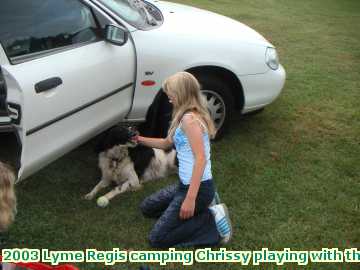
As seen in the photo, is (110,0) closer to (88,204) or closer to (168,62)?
(168,62)

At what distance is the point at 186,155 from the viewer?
3.36 metres

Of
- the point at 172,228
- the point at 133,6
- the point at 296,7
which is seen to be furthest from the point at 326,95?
the point at 296,7

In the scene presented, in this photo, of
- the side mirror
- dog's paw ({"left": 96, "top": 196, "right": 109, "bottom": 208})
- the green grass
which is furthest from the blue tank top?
the side mirror

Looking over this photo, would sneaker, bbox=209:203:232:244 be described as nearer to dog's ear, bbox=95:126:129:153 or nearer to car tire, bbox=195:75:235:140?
dog's ear, bbox=95:126:129:153

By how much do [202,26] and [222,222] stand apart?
2215 mm

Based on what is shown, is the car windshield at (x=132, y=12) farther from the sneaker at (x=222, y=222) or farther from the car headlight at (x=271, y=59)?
the sneaker at (x=222, y=222)

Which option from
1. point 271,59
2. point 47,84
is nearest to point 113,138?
point 47,84

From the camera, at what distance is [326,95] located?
6.50 meters

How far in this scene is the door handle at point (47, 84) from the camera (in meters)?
3.25

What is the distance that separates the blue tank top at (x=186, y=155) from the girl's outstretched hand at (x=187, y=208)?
0.18 meters

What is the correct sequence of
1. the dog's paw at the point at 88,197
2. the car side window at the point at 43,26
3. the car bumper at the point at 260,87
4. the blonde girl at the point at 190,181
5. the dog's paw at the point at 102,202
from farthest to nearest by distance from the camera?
1. the car bumper at the point at 260,87
2. the dog's paw at the point at 88,197
3. the dog's paw at the point at 102,202
4. the car side window at the point at 43,26
5. the blonde girl at the point at 190,181

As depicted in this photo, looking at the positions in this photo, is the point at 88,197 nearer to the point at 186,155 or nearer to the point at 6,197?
the point at 186,155

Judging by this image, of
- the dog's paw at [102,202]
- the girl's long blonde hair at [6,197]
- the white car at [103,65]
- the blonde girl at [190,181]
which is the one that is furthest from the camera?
the dog's paw at [102,202]

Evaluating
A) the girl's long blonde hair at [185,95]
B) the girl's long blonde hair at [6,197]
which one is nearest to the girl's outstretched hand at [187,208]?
the girl's long blonde hair at [185,95]
